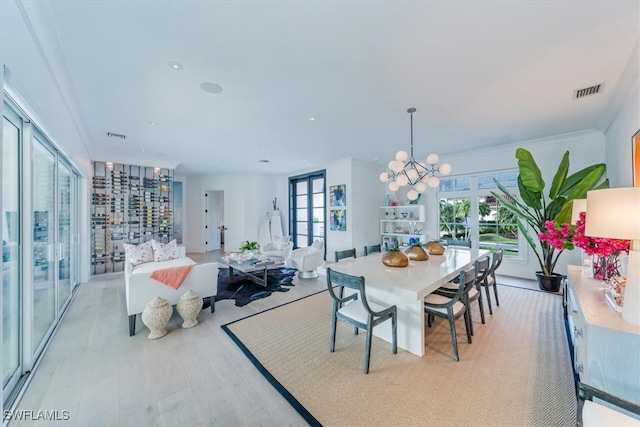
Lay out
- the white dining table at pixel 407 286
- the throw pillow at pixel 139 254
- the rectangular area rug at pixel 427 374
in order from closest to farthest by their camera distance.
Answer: the rectangular area rug at pixel 427 374, the white dining table at pixel 407 286, the throw pillow at pixel 139 254

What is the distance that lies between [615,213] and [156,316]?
397cm

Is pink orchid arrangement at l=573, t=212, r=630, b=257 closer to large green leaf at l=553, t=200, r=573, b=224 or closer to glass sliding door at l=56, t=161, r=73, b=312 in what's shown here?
large green leaf at l=553, t=200, r=573, b=224

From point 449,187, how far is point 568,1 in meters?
4.50

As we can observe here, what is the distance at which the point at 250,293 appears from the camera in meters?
4.12

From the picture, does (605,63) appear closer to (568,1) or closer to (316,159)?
(568,1)

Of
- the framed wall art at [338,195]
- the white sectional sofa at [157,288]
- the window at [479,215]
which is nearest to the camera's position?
the white sectional sofa at [157,288]

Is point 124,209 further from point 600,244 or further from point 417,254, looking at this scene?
point 600,244

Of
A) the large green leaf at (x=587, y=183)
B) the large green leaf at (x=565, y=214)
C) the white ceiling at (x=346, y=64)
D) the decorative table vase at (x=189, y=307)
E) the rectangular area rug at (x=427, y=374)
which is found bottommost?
the rectangular area rug at (x=427, y=374)

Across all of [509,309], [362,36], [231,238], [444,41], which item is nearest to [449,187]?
[509,309]

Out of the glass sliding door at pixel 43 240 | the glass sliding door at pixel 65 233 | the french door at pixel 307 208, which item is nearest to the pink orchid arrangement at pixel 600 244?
the glass sliding door at pixel 43 240

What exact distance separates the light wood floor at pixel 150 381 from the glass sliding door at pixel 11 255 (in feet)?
0.80

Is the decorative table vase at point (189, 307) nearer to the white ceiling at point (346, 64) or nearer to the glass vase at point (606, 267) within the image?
the white ceiling at point (346, 64)

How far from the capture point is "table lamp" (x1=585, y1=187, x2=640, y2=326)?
1.40 meters

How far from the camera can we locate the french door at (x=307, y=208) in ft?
24.2
